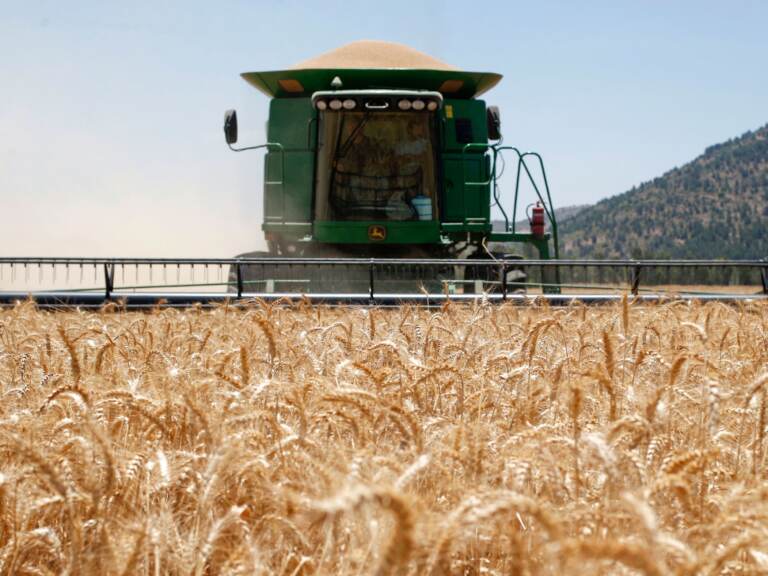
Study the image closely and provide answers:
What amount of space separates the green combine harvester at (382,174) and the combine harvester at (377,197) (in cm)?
1

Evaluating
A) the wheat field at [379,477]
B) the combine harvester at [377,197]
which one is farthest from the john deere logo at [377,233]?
the wheat field at [379,477]

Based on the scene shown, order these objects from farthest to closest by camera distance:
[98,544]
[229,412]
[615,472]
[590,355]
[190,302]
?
1. [190,302]
2. [590,355]
3. [229,412]
4. [98,544]
5. [615,472]

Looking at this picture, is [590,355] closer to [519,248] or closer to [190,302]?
[190,302]

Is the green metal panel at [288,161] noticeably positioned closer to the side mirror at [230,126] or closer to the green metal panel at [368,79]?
the green metal panel at [368,79]

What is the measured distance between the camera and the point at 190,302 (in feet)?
31.1

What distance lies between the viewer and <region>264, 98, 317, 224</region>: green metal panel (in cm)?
1131

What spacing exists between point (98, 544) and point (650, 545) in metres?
1.07

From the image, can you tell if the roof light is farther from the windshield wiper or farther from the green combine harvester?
the windshield wiper

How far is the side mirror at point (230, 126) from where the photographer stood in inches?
400

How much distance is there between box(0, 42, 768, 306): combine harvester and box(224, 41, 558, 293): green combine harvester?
15 mm

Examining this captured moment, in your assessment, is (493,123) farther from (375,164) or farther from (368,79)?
(368,79)

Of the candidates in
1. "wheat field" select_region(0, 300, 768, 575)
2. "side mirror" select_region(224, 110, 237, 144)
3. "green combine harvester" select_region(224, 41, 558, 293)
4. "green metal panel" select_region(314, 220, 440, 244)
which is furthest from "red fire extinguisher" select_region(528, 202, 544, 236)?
"wheat field" select_region(0, 300, 768, 575)

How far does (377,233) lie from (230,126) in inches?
78.8

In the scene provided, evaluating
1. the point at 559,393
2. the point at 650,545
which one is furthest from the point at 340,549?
the point at 559,393
